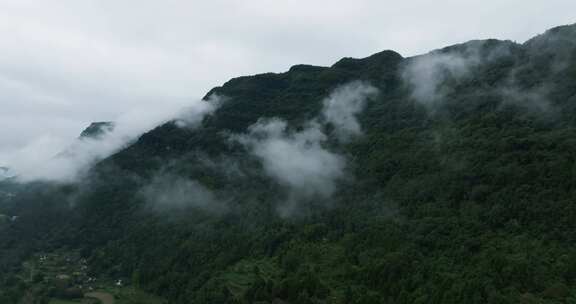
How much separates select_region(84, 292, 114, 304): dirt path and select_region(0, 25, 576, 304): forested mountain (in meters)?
5.07

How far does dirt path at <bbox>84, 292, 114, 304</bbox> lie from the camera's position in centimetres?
7694

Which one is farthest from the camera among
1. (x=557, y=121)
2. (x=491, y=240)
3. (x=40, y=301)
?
(x=557, y=121)

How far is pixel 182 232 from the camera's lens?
92.3m

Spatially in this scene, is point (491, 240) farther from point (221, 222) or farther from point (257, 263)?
point (221, 222)

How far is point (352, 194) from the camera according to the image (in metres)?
90.5

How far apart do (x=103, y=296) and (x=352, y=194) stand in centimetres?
4045

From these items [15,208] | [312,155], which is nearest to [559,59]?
[312,155]

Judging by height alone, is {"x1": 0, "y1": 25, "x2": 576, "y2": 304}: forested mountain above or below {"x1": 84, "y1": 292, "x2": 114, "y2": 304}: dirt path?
above

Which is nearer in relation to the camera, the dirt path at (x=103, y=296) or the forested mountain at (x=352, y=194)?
the forested mountain at (x=352, y=194)

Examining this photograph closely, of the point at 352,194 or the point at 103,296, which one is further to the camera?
the point at 352,194

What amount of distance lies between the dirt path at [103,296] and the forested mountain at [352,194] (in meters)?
5.07

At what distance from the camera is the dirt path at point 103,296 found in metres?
76.9

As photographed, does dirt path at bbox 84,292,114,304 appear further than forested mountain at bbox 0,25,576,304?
Yes

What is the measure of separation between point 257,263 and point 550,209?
37486mm
